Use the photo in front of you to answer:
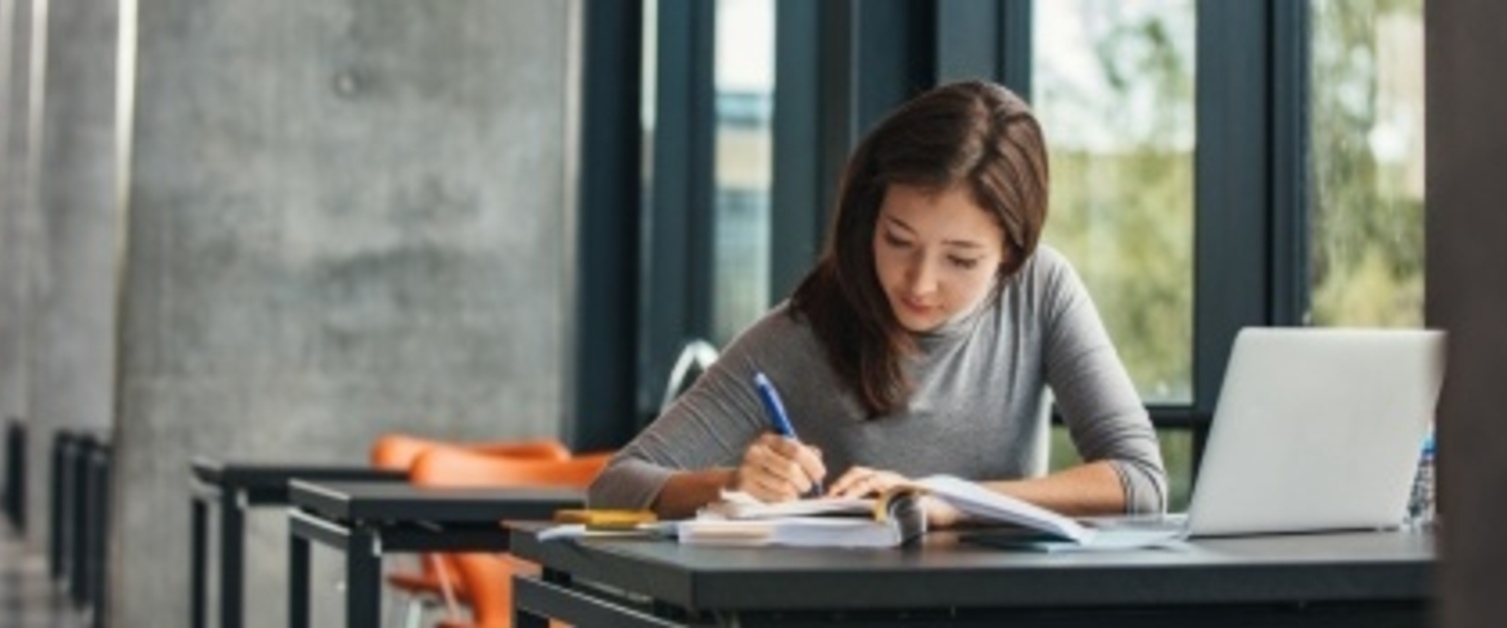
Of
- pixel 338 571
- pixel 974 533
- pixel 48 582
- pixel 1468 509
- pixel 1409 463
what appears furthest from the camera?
pixel 48 582

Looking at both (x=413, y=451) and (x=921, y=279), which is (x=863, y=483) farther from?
(x=413, y=451)

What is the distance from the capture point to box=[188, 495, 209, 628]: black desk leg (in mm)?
6711

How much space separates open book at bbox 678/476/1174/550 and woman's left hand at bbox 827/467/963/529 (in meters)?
0.08

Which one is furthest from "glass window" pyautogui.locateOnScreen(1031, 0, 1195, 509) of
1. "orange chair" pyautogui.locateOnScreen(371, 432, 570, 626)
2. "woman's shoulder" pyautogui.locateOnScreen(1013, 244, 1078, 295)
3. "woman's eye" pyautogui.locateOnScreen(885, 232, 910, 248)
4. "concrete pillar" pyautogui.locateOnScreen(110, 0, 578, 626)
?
"concrete pillar" pyautogui.locateOnScreen(110, 0, 578, 626)

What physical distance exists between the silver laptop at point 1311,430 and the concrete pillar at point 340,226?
17.6 feet

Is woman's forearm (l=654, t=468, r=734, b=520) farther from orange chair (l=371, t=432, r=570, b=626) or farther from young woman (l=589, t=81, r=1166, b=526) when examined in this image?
orange chair (l=371, t=432, r=570, b=626)

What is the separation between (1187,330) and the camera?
481 centimetres

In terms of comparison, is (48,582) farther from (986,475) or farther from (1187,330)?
(986,475)

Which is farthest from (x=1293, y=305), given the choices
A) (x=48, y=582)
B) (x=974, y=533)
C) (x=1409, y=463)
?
(x=48, y=582)

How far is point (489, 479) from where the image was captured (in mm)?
5434

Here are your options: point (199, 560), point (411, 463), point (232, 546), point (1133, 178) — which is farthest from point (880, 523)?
point (199, 560)

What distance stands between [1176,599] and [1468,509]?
159 cm

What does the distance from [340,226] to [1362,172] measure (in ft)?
13.6

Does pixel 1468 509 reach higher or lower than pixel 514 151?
lower
